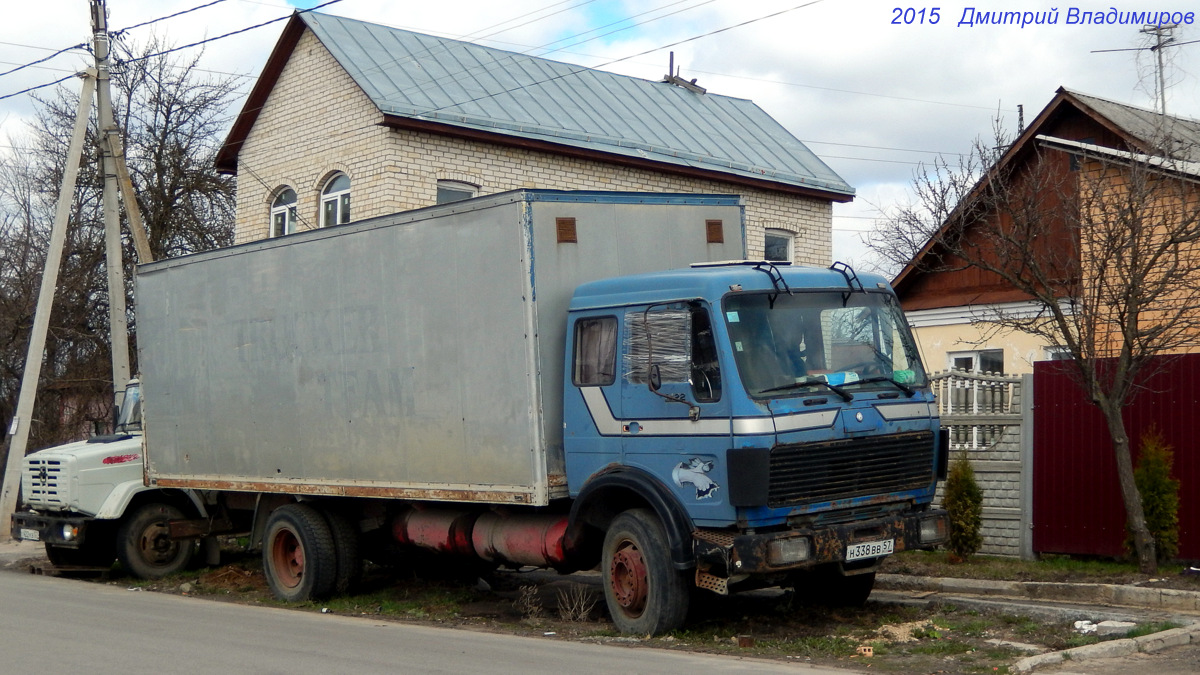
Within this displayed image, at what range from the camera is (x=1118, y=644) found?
7.46 m

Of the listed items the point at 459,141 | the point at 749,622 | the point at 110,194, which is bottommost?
the point at 749,622

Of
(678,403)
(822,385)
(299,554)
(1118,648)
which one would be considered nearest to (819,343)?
(822,385)

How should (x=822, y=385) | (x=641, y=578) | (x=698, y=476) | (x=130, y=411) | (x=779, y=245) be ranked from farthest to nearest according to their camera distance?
(x=779, y=245) < (x=130, y=411) < (x=641, y=578) < (x=822, y=385) < (x=698, y=476)

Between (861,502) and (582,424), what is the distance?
6.87 ft

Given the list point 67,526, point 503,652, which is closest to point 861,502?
point 503,652

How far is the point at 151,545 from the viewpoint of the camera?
1385 centimetres

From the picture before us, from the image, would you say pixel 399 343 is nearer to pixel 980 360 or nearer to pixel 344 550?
pixel 344 550

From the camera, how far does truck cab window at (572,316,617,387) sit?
8.89m

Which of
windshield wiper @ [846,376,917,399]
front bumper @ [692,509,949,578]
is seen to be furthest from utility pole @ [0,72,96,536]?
windshield wiper @ [846,376,917,399]

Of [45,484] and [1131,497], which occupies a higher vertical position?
[1131,497]

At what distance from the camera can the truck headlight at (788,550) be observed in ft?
26.3

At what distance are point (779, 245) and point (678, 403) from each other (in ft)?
46.3

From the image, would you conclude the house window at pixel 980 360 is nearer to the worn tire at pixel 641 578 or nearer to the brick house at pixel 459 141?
the brick house at pixel 459 141

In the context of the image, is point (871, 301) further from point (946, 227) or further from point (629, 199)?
point (946, 227)
